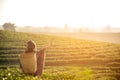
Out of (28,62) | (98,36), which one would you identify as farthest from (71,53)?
(98,36)

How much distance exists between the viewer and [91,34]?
38719 millimetres

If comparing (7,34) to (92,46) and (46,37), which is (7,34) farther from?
(92,46)

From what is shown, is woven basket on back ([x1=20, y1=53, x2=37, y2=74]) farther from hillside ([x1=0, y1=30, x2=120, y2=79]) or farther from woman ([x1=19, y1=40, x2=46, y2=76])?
hillside ([x1=0, y1=30, x2=120, y2=79])

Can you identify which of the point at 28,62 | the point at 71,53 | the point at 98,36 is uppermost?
the point at 28,62

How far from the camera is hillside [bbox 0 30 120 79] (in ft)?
52.1

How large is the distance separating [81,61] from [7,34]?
6.47m

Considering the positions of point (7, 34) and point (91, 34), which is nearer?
point (7, 34)

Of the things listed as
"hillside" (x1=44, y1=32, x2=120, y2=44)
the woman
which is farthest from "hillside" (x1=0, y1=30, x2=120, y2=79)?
"hillside" (x1=44, y1=32, x2=120, y2=44)

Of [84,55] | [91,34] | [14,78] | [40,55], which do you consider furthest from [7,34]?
[91,34]

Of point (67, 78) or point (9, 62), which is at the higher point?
point (67, 78)

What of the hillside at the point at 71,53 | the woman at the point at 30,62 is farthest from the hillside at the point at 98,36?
the woman at the point at 30,62

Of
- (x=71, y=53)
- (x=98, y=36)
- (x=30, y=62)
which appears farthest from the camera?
(x=98, y=36)

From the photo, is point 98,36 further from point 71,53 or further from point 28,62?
point 28,62

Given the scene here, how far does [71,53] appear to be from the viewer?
59.9ft
